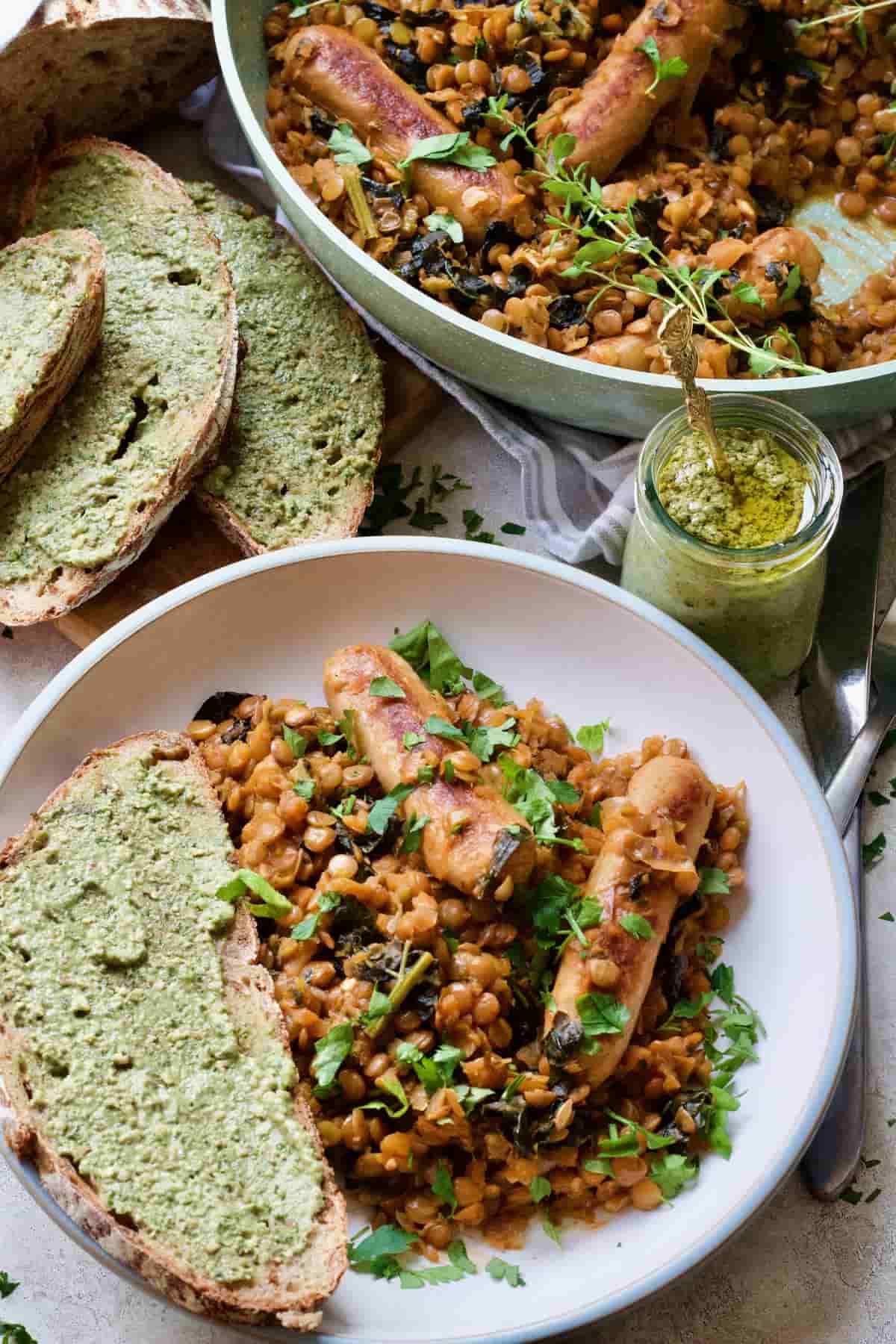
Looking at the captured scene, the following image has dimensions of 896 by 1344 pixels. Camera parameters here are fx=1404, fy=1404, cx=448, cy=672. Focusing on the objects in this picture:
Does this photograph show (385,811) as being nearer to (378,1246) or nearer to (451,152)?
(378,1246)

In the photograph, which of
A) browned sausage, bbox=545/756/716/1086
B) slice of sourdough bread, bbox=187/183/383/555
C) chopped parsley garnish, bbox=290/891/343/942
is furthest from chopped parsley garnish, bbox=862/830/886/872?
slice of sourdough bread, bbox=187/183/383/555

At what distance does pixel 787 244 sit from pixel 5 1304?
2928mm

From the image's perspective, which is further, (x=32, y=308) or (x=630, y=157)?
(x=630, y=157)

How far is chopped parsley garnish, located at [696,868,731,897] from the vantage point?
293 centimetres

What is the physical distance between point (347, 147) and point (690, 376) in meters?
1.20

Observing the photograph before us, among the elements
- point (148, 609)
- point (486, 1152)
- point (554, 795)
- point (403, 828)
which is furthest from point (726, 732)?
point (148, 609)

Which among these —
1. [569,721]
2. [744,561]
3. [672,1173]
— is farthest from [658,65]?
[672,1173]

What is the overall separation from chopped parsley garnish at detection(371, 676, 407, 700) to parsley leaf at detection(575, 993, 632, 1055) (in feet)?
2.36

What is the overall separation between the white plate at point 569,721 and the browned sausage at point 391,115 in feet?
2.81

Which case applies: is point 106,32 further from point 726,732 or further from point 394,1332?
point 394,1332

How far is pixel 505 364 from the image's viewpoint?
3.23m

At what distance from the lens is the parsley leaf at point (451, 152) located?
11.1 feet

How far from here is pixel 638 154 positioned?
3.64 meters

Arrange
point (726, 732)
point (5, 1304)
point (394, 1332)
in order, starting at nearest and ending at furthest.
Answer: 1. point (394, 1332)
2. point (5, 1304)
3. point (726, 732)
